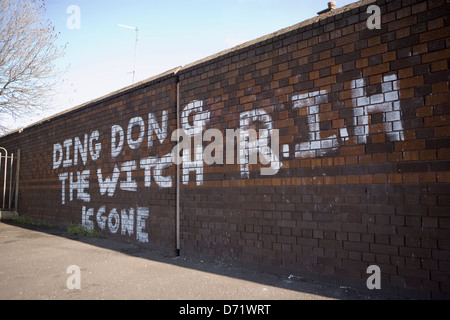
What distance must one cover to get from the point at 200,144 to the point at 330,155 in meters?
2.30

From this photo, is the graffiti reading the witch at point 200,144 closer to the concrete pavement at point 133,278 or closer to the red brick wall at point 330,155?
the red brick wall at point 330,155

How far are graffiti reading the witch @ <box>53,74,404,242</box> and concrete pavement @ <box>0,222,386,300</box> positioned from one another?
46.0 inches

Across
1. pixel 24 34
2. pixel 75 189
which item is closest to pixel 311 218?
pixel 75 189

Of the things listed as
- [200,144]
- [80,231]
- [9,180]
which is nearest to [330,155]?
[200,144]

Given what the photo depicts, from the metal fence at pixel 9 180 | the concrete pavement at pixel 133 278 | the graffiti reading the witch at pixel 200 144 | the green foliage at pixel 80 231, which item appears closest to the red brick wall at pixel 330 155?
the graffiti reading the witch at pixel 200 144

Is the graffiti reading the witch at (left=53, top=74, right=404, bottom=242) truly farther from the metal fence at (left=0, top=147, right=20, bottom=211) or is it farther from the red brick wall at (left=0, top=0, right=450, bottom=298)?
the metal fence at (left=0, top=147, right=20, bottom=211)

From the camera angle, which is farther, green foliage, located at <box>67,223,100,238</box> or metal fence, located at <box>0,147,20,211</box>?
metal fence, located at <box>0,147,20,211</box>

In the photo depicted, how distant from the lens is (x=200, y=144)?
5.43m

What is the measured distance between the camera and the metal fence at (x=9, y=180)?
11.8 metres

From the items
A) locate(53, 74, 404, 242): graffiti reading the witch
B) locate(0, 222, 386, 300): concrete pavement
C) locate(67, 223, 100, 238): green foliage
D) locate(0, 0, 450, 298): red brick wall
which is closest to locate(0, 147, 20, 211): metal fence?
locate(53, 74, 404, 242): graffiti reading the witch

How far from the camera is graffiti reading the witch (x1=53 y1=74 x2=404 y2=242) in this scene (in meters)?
3.73

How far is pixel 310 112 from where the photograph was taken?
164 inches
